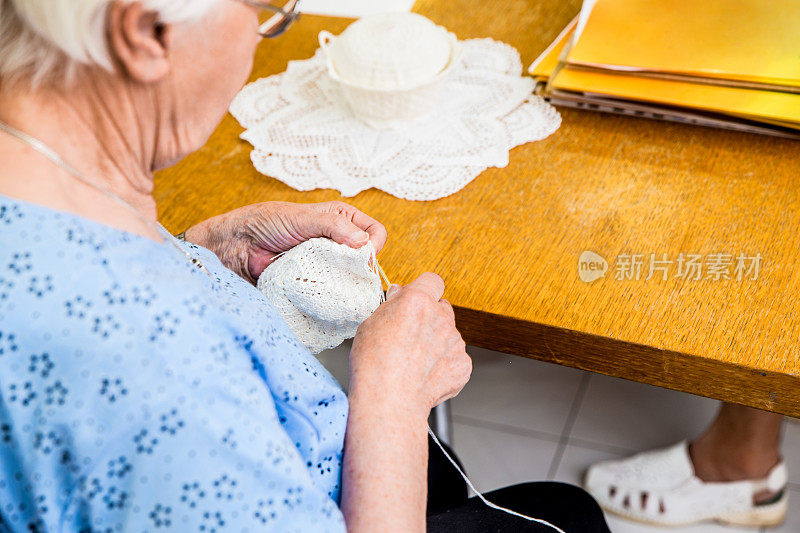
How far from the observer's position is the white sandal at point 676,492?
1593 millimetres

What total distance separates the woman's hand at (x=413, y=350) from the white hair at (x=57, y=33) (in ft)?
1.25

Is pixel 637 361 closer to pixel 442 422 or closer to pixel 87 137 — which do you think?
pixel 87 137

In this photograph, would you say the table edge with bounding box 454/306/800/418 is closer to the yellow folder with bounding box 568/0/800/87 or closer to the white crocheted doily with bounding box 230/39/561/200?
the white crocheted doily with bounding box 230/39/561/200

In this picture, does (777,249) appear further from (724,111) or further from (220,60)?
(220,60)

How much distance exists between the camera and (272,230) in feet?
3.21

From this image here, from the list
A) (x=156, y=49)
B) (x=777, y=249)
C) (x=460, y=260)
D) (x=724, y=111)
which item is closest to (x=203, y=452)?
(x=156, y=49)

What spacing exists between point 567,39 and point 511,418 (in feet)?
3.05

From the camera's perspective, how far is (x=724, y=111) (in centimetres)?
112

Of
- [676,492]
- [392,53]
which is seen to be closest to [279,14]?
[392,53]

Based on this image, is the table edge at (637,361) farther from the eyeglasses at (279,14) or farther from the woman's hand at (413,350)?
the eyeglasses at (279,14)

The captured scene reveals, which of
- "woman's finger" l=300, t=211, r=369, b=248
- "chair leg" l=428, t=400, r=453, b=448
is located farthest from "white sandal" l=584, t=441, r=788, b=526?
"woman's finger" l=300, t=211, r=369, b=248

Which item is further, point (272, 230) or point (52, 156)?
point (272, 230)

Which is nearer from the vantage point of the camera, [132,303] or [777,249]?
[132,303]
